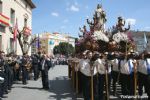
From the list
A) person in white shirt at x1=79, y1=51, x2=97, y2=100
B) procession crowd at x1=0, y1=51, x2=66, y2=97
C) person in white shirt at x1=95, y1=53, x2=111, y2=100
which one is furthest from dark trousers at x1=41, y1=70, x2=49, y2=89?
person in white shirt at x1=79, y1=51, x2=97, y2=100

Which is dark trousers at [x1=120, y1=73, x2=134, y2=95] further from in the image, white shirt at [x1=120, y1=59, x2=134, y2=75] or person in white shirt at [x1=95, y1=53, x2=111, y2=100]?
person in white shirt at [x1=95, y1=53, x2=111, y2=100]

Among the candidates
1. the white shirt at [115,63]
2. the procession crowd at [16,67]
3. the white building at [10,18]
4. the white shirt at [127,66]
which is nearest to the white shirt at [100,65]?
the white shirt at [127,66]

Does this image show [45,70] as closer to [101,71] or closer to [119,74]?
[119,74]

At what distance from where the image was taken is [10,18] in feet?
102

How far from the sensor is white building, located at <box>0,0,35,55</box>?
2784 cm

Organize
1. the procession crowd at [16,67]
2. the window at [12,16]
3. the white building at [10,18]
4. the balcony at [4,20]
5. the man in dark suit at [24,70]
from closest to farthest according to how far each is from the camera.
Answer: the procession crowd at [16,67] < the man in dark suit at [24,70] < the balcony at [4,20] < the white building at [10,18] < the window at [12,16]

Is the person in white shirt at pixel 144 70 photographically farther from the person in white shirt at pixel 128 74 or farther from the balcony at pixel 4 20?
the balcony at pixel 4 20

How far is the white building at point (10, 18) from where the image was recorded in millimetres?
27844

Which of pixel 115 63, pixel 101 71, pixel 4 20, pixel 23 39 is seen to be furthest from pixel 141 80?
pixel 23 39

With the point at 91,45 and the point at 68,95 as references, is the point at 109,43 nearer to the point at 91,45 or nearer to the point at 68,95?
the point at 91,45

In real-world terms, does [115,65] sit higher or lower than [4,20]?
lower

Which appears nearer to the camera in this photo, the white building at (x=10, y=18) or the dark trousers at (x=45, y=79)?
the dark trousers at (x=45, y=79)

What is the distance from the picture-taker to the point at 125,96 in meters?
11.6

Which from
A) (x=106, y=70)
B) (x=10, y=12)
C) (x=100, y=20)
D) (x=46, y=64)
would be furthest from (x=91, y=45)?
(x=10, y=12)
